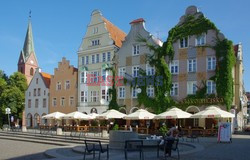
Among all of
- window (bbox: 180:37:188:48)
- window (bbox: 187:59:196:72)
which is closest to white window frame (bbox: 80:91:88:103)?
window (bbox: 180:37:188:48)

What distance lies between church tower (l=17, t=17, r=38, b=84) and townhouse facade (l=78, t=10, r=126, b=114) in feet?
127

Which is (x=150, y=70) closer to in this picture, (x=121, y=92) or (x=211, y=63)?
(x=121, y=92)

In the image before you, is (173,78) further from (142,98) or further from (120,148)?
(120,148)

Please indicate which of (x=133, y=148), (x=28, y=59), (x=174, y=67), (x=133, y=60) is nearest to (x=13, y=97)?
(x=28, y=59)

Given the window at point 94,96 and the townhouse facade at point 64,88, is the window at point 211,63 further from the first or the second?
the townhouse facade at point 64,88

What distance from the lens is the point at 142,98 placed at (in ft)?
123

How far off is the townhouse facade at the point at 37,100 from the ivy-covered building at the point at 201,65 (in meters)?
23.6

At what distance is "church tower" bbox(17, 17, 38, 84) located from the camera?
3081 inches

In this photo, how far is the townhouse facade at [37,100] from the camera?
1960 inches

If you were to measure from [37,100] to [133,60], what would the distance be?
20922 mm

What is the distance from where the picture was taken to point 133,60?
39.2m

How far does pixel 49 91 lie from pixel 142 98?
61.5 feet

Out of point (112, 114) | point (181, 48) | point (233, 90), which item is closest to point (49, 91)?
point (112, 114)

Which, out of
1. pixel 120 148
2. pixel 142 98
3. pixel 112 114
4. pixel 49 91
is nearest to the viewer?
pixel 120 148
